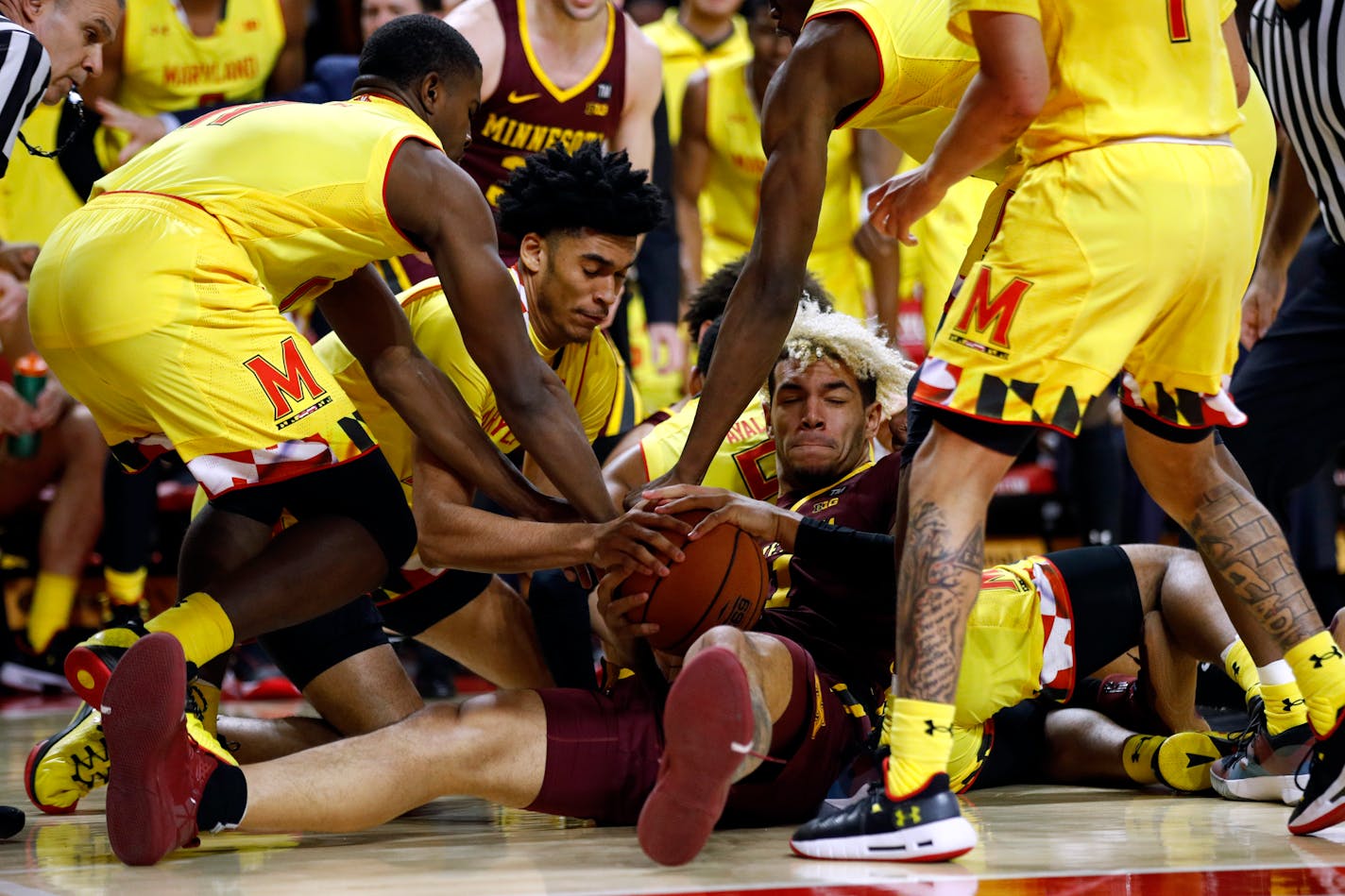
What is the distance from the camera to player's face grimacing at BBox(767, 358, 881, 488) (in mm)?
3943

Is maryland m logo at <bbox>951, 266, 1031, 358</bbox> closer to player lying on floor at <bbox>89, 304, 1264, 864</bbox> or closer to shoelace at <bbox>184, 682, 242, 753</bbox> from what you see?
player lying on floor at <bbox>89, 304, 1264, 864</bbox>

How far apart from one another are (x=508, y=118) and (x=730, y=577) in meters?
3.03

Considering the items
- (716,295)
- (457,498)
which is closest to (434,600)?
(457,498)

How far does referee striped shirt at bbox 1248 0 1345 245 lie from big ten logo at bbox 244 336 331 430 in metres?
2.36

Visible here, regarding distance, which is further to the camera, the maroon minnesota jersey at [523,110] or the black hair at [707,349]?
the maroon minnesota jersey at [523,110]

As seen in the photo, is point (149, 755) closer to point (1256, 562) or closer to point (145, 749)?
point (145, 749)

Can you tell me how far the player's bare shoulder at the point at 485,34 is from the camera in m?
5.65

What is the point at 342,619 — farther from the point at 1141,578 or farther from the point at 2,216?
the point at 2,216

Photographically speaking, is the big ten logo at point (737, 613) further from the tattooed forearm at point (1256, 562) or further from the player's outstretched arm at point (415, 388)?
the tattooed forearm at point (1256, 562)

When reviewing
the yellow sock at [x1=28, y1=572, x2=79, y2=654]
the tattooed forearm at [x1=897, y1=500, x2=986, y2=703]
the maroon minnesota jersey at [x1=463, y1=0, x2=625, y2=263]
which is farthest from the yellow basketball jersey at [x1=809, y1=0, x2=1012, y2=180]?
the yellow sock at [x1=28, y1=572, x2=79, y2=654]

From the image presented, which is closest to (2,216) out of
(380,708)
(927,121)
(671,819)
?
(380,708)

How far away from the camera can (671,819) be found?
2.64 metres

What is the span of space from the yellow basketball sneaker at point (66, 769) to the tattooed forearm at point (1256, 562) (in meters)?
2.30

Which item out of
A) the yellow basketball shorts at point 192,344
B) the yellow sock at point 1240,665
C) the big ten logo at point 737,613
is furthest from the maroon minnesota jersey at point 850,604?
the yellow basketball shorts at point 192,344
